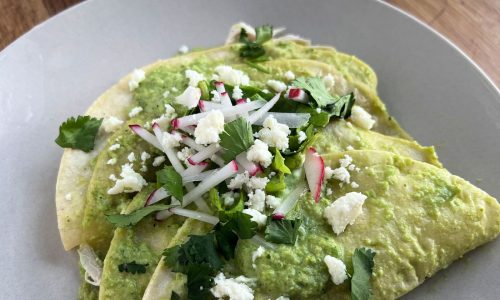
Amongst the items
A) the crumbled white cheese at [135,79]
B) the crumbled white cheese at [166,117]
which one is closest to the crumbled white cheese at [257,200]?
the crumbled white cheese at [166,117]

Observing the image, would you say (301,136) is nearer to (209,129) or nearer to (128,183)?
(209,129)

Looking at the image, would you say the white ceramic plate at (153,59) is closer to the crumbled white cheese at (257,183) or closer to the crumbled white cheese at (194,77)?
the crumbled white cheese at (194,77)

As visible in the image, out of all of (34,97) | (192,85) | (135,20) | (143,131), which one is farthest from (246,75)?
(34,97)

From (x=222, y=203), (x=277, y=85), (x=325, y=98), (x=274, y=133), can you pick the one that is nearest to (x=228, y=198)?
(x=222, y=203)

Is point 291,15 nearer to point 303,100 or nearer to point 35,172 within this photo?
point 303,100

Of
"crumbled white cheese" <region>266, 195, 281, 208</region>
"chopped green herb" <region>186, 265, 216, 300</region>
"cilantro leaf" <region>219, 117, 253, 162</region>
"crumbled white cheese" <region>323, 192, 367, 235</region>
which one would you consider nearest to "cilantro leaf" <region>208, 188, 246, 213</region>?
"crumbled white cheese" <region>266, 195, 281, 208</region>
